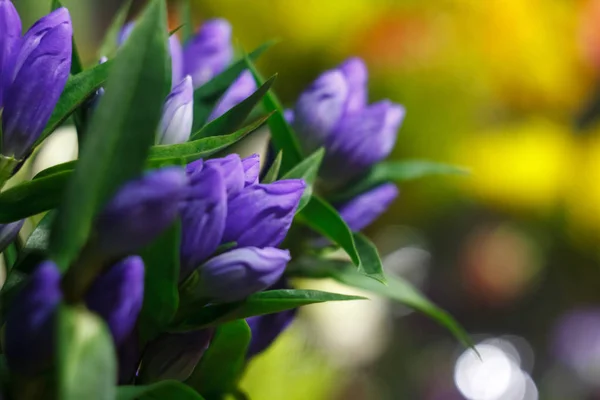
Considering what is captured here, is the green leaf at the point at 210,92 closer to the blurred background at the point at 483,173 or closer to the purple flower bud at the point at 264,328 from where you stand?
the purple flower bud at the point at 264,328

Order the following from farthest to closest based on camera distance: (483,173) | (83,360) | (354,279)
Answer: (483,173) → (354,279) → (83,360)

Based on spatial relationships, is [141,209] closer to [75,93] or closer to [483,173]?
[75,93]

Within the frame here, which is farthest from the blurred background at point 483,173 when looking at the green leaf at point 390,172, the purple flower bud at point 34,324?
the purple flower bud at point 34,324

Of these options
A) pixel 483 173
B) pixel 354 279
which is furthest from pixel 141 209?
pixel 483 173

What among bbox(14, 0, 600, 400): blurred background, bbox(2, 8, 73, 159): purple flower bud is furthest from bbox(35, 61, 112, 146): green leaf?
bbox(14, 0, 600, 400): blurred background

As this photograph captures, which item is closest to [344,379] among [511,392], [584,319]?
[511,392]

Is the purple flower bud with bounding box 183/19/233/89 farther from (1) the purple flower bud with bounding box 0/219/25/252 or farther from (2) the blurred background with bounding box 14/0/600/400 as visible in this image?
(2) the blurred background with bounding box 14/0/600/400
